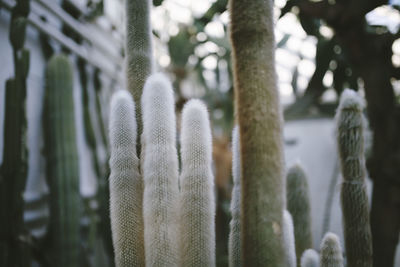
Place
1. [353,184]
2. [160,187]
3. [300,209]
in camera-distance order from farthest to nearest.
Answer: [300,209] → [353,184] → [160,187]

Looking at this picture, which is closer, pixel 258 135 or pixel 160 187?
pixel 258 135

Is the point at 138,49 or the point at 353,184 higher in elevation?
the point at 138,49

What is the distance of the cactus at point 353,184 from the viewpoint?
0.78m

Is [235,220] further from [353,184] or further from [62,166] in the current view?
[62,166]

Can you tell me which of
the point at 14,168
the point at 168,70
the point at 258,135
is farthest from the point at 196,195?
the point at 168,70

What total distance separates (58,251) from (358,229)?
1278 mm

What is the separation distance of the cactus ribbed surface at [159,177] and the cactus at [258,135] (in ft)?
0.50

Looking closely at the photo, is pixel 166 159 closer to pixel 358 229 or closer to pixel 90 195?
pixel 358 229

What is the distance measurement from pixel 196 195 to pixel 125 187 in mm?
134

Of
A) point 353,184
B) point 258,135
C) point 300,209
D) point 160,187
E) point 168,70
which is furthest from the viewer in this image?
point 168,70

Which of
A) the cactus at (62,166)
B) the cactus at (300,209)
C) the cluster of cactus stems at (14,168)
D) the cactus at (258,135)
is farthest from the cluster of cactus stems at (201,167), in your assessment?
the cactus at (62,166)

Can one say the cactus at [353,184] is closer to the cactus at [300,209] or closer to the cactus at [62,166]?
the cactus at [300,209]

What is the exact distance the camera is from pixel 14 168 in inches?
56.4

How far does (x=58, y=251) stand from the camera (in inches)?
64.4
